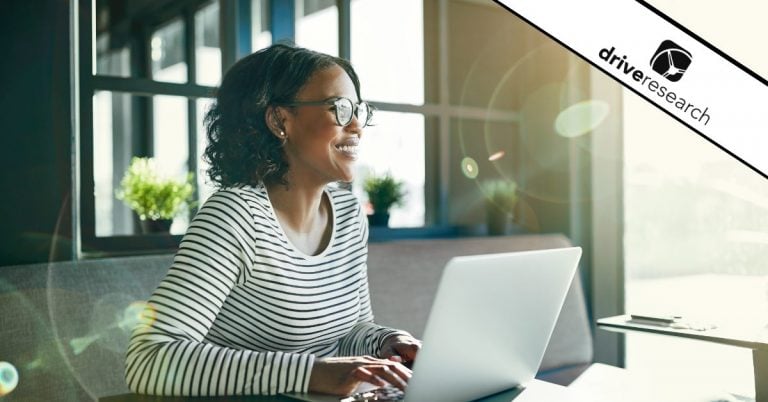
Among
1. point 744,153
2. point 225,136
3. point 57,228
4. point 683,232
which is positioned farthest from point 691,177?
point 57,228

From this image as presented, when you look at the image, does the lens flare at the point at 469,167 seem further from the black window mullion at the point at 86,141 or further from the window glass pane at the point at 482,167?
the black window mullion at the point at 86,141

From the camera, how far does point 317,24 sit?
335cm

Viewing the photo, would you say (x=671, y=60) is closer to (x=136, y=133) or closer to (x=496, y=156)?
(x=496, y=156)

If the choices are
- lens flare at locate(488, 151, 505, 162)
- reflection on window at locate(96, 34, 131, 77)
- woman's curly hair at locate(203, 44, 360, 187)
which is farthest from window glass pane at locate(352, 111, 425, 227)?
reflection on window at locate(96, 34, 131, 77)

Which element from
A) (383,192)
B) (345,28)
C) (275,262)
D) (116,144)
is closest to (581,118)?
(383,192)

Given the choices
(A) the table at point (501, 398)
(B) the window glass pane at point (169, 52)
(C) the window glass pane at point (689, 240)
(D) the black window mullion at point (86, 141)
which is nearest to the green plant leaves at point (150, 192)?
(D) the black window mullion at point (86, 141)

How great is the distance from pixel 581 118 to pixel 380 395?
278cm

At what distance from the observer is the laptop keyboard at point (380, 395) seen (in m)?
1.12

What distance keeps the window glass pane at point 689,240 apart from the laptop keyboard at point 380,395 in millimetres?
2301

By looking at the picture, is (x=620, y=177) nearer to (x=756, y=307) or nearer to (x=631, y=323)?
(x=756, y=307)

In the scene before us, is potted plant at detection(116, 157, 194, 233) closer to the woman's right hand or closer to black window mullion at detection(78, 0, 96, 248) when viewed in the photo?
black window mullion at detection(78, 0, 96, 248)

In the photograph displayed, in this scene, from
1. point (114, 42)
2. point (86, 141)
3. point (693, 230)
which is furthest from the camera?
point (114, 42)

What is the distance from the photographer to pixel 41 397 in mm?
1790

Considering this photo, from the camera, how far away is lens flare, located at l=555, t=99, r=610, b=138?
141 inches
